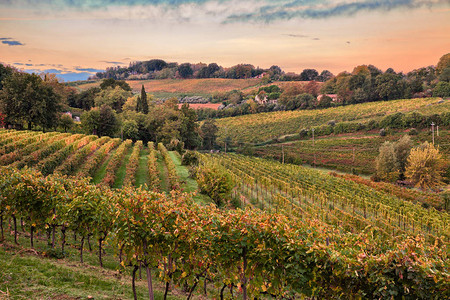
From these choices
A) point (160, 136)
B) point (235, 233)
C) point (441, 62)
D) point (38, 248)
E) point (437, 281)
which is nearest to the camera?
point (437, 281)

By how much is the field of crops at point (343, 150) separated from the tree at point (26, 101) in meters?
44.5

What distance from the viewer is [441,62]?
394 feet

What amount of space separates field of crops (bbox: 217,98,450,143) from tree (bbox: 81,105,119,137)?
34.6 m

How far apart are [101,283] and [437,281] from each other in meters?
7.55

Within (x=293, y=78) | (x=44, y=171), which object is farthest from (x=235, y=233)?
(x=293, y=78)

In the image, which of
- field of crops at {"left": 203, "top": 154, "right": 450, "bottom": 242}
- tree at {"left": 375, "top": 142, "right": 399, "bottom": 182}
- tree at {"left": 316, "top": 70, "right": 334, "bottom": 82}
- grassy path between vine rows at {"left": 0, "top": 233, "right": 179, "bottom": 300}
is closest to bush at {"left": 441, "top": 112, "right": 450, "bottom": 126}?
tree at {"left": 375, "top": 142, "right": 399, "bottom": 182}

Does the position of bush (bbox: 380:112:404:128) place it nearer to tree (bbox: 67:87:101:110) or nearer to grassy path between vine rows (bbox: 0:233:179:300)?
tree (bbox: 67:87:101:110)

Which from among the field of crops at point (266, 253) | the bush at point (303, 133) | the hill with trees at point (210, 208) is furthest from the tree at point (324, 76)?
the field of crops at point (266, 253)

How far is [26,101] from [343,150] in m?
60.6

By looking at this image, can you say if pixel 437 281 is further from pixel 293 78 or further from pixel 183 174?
pixel 293 78

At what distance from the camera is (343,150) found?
229ft

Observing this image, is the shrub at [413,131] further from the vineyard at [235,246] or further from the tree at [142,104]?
the vineyard at [235,246]

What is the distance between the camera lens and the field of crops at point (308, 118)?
87750 mm

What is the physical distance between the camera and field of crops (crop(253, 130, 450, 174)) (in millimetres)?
62312
